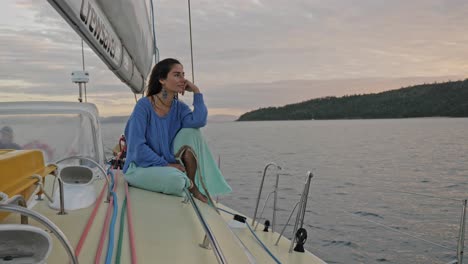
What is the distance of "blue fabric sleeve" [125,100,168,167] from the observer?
366 centimetres

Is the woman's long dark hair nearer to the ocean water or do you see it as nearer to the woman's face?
the woman's face

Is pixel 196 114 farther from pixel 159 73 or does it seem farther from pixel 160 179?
pixel 160 179

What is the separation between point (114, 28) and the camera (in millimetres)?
3232

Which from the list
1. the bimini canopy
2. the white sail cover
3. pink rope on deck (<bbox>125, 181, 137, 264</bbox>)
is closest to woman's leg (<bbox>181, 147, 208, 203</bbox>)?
pink rope on deck (<bbox>125, 181, 137, 264</bbox>)

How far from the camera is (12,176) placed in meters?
1.84

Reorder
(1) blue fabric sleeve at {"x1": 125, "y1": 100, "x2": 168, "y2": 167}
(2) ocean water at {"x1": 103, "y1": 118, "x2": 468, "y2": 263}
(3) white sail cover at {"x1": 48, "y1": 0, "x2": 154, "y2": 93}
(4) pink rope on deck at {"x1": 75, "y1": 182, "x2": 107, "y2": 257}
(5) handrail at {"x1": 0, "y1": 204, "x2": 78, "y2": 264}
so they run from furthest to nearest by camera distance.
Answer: (2) ocean water at {"x1": 103, "y1": 118, "x2": 468, "y2": 263} → (1) blue fabric sleeve at {"x1": 125, "y1": 100, "x2": 168, "y2": 167} → (3) white sail cover at {"x1": 48, "y1": 0, "x2": 154, "y2": 93} → (4) pink rope on deck at {"x1": 75, "y1": 182, "x2": 107, "y2": 257} → (5) handrail at {"x1": 0, "y1": 204, "x2": 78, "y2": 264}

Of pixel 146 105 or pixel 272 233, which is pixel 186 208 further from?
pixel 272 233

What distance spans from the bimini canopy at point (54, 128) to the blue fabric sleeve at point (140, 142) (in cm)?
95

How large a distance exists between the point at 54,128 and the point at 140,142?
116 centimetres

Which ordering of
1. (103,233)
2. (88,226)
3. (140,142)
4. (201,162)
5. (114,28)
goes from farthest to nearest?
(201,162) < (140,142) < (114,28) < (88,226) < (103,233)

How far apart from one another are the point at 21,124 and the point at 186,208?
6.37 feet

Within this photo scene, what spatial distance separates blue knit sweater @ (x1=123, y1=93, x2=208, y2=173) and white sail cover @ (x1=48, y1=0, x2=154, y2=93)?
506 millimetres

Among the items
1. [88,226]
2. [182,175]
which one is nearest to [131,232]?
[88,226]

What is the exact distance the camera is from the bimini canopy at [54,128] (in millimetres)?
3945
